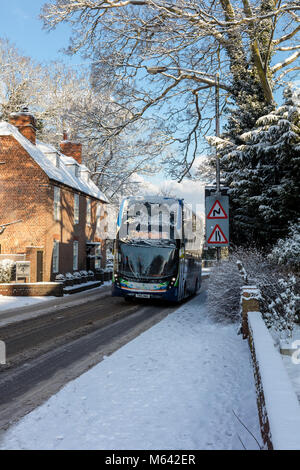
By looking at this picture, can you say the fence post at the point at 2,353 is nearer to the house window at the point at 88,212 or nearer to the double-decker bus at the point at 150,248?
the double-decker bus at the point at 150,248

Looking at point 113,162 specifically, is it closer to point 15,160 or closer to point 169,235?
point 15,160

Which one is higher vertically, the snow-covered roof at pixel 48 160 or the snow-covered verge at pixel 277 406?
the snow-covered roof at pixel 48 160

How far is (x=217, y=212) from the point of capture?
1293 centimetres

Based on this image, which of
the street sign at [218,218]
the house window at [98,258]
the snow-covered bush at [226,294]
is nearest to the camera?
the snow-covered bush at [226,294]

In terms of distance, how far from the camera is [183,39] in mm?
13758

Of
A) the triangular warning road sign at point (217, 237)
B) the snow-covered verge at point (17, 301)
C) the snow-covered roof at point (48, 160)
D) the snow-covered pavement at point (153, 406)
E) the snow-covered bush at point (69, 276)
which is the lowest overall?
the snow-covered verge at point (17, 301)

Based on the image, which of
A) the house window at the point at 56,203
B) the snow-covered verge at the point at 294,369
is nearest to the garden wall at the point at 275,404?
the snow-covered verge at the point at 294,369

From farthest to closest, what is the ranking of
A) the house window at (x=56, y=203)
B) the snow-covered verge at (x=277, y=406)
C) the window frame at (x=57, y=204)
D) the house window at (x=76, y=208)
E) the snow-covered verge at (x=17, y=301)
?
the house window at (x=76, y=208), the house window at (x=56, y=203), the window frame at (x=57, y=204), the snow-covered verge at (x=17, y=301), the snow-covered verge at (x=277, y=406)

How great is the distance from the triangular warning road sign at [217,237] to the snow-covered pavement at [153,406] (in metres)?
4.92

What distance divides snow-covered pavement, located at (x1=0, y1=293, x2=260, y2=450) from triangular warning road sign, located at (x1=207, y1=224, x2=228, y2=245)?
4.92 m

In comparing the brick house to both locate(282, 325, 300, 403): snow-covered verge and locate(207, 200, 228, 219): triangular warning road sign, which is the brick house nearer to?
locate(207, 200, 228, 219): triangular warning road sign

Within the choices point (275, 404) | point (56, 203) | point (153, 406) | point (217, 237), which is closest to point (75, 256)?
point (56, 203)

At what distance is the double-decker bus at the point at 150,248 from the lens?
54.4ft
